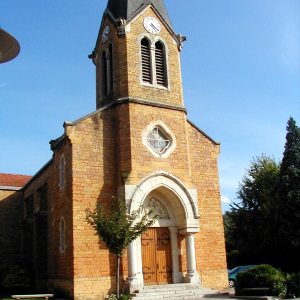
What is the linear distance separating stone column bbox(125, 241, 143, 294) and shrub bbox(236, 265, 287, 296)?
4418 millimetres

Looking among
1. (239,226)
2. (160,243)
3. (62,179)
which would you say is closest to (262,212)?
(239,226)

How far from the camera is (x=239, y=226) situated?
3866cm

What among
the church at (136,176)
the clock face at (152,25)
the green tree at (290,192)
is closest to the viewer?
the church at (136,176)

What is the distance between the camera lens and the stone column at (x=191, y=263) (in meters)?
17.0

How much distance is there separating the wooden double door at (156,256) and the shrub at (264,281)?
3123mm

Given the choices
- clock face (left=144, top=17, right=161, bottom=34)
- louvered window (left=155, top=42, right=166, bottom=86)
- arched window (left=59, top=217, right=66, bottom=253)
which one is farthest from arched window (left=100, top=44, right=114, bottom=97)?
arched window (left=59, top=217, right=66, bottom=253)

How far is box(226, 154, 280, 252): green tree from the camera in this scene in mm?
35875

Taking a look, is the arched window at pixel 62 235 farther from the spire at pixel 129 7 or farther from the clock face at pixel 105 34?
the spire at pixel 129 7

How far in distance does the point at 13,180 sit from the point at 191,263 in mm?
19455

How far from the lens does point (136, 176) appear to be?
17172 mm

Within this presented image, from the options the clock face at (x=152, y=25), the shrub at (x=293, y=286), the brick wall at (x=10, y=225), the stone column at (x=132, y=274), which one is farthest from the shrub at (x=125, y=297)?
the brick wall at (x=10, y=225)

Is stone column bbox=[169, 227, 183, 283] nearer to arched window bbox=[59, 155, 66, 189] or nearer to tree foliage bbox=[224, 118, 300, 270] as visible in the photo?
arched window bbox=[59, 155, 66, 189]

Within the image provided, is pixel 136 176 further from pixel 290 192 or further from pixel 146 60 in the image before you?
pixel 290 192

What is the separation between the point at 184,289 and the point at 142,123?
24.7ft
